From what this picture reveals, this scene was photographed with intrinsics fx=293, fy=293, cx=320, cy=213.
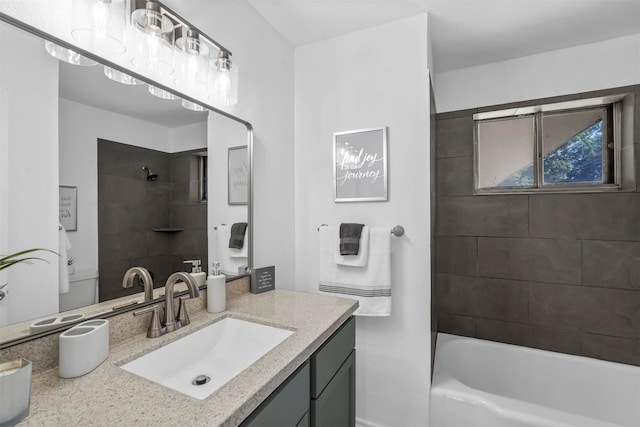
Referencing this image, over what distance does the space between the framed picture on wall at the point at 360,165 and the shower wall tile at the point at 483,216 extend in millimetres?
900

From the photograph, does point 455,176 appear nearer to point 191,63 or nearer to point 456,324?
point 456,324

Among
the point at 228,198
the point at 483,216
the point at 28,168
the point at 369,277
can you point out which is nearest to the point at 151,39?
the point at 28,168

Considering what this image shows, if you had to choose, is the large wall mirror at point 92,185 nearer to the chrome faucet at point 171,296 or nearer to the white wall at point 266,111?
the chrome faucet at point 171,296

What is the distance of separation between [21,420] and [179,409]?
0.27m

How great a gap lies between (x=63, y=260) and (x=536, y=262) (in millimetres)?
2639

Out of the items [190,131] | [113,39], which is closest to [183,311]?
[190,131]

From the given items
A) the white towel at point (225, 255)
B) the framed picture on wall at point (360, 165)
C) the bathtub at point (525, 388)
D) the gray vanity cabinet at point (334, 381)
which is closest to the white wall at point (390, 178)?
the framed picture on wall at point (360, 165)

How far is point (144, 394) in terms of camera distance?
27.0 inches

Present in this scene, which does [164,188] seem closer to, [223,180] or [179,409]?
[223,180]

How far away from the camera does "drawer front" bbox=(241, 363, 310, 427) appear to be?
Result: 737 millimetres

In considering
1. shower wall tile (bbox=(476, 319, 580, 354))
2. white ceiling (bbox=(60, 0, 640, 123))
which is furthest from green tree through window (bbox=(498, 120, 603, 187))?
shower wall tile (bbox=(476, 319, 580, 354))

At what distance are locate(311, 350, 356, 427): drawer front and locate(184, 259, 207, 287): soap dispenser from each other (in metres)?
0.67

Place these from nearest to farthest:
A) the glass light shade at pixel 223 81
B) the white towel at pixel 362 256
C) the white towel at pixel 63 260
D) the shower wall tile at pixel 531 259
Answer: the white towel at pixel 63 260 → the glass light shade at pixel 223 81 → the white towel at pixel 362 256 → the shower wall tile at pixel 531 259

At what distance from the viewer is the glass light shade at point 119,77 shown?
3.15 ft
